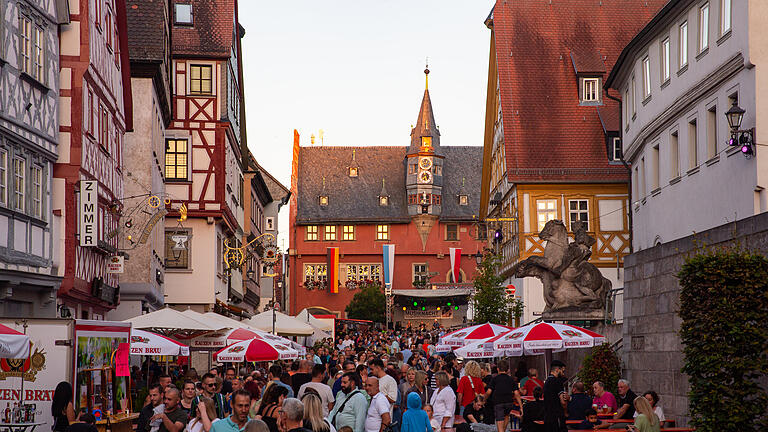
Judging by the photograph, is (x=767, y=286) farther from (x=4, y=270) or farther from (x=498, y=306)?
(x=498, y=306)

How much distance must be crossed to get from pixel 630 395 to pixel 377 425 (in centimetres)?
575

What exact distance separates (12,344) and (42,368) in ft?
6.09

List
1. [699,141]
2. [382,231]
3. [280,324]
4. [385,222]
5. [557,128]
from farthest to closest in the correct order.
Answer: [382,231] → [385,222] → [557,128] → [280,324] → [699,141]

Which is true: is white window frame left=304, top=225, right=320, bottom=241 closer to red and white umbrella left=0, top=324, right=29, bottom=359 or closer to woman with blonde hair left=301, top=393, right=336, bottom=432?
red and white umbrella left=0, top=324, right=29, bottom=359

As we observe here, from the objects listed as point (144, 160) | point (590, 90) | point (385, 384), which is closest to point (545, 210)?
point (590, 90)

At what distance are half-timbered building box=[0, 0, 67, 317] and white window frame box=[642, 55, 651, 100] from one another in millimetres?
15376

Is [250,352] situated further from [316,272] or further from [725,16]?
[316,272]

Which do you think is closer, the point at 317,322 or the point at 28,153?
the point at 28,153

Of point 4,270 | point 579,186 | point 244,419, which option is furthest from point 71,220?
point 579,186

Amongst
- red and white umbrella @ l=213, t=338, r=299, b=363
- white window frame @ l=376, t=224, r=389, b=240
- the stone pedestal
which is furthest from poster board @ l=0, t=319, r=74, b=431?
white window frame @ l=376, t=224, r=389, b=240

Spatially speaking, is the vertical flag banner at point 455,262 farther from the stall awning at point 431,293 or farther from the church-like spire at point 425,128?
the church-like spire at point 425,128

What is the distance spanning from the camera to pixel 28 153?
2034cm

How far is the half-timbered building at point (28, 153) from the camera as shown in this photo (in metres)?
18.8

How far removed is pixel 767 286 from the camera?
42.1ft
